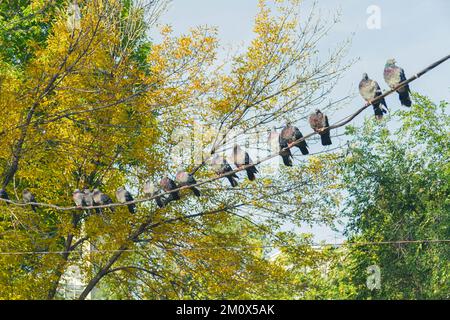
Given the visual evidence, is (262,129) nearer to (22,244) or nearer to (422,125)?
(22,244)

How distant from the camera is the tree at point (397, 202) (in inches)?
1038

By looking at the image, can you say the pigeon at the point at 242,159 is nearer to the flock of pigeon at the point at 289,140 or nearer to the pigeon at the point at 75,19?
the flock of pigeon at the point at 289,140

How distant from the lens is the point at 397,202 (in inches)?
1089

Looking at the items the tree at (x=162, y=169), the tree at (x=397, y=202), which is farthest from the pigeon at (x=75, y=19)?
the tree at (x=397, y=202)

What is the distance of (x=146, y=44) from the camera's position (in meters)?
24.5

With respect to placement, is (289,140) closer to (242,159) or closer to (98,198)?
(242,159)

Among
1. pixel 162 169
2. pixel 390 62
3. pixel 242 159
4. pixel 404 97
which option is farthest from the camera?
pixel 162 169

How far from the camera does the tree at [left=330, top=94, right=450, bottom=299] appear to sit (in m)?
26.4

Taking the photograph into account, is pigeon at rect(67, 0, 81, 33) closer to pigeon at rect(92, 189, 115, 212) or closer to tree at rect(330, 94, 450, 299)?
pigeon at rect(92, 189, 115, 212)

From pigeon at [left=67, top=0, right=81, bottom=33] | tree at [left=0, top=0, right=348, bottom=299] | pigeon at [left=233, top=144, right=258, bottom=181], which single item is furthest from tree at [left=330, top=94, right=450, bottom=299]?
pigeon at [left=233, top=144, right=258, bottom=181]

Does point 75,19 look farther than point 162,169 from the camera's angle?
No

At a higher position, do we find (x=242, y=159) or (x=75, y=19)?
(x=75, y=19)

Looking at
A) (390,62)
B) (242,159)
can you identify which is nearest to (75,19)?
(242,159)

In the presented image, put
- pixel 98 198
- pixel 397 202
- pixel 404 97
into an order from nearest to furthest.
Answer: pixel 404 97 → pixel 98 198 → pixel 397 202
